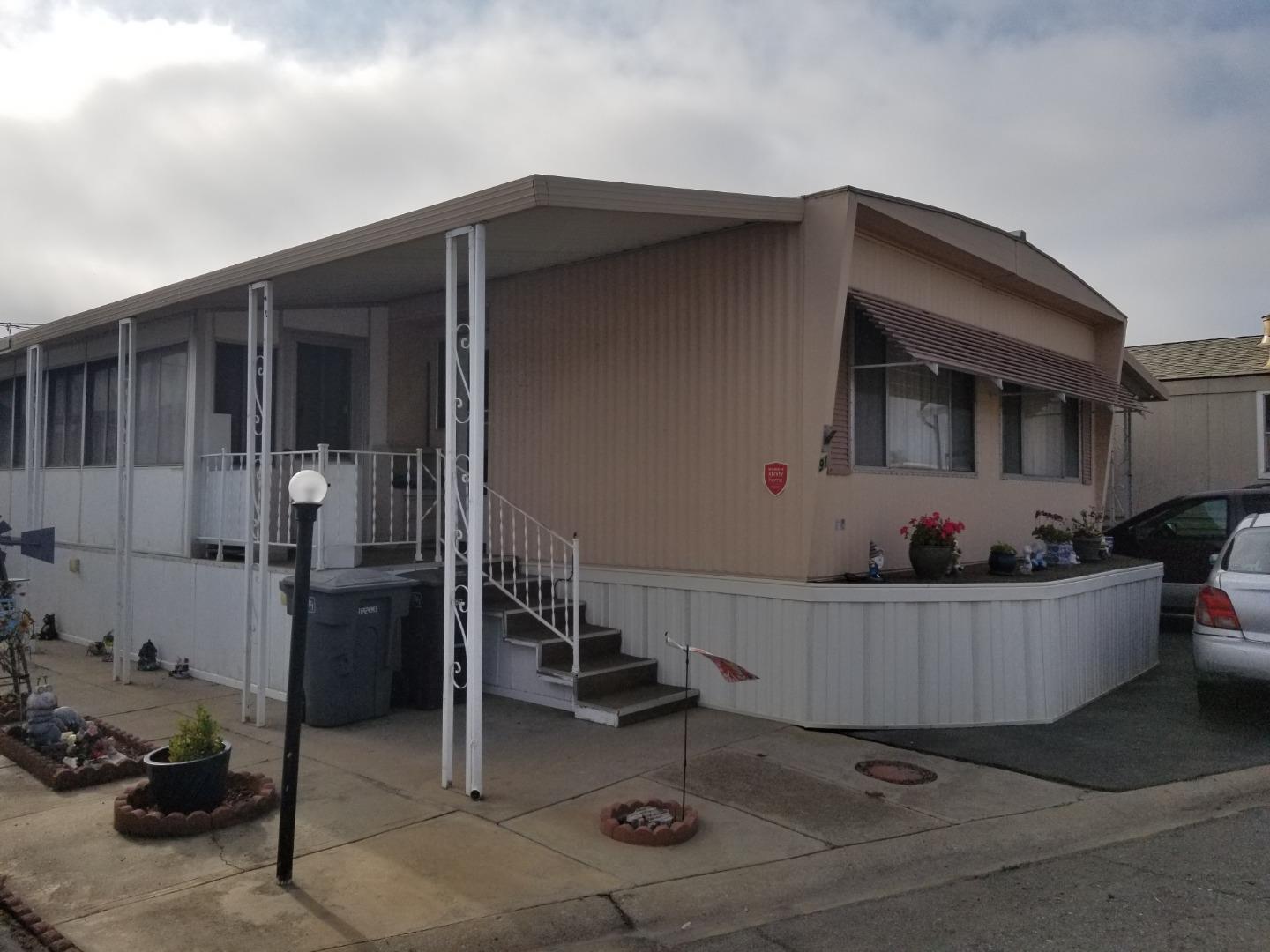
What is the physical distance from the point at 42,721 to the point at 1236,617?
8231 millimetres

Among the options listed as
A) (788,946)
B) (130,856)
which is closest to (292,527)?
Result: (130,856)

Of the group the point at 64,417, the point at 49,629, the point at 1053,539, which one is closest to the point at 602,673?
the point at 1053,539

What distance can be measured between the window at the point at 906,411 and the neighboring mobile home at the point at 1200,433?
696 cm

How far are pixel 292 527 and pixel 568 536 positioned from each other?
2.44 metres

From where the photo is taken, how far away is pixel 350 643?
7043 millimetres

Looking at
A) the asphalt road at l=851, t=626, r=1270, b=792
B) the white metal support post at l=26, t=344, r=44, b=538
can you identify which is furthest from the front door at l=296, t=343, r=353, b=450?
the asphalt road at l=851, t=626, r=1270, b=792

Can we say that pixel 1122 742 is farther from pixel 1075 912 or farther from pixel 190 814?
pixel 190 814

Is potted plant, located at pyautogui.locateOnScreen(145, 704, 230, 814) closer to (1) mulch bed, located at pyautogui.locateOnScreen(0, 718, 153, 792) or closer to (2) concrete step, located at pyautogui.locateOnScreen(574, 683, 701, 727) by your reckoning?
(1) mulch bed, located at pyautogui.locateOnScreen(0, 718, 153, 792)

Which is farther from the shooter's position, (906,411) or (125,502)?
(125,502)

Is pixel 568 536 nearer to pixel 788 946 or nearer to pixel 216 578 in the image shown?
pixel 216 578

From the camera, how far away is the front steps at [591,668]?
715cm

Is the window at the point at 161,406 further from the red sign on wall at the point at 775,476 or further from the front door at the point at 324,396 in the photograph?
the red sign on wall at the point at 775,476

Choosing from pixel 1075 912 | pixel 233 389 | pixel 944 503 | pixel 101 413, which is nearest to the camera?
pixel 1075 912

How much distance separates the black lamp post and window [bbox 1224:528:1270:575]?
21.1ft
